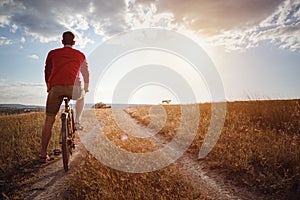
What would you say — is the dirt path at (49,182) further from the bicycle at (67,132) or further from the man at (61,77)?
the man at (61,77)

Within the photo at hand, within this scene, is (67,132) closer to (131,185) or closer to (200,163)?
(131,185)

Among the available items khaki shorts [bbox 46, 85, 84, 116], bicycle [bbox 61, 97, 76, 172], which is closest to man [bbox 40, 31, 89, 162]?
khaki shorts [bbox 46, 85, 84, 116]

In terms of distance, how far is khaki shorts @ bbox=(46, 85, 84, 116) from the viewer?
18.3 feet

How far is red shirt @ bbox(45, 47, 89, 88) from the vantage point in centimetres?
558

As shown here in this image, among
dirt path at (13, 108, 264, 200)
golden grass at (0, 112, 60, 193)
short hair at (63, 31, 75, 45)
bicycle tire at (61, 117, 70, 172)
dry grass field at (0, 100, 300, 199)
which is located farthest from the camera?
short hair at (63, 31, 75, 45)

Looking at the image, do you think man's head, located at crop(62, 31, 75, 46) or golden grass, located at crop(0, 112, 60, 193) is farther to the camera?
man's head, located at crop(62, 31, 75, 46)

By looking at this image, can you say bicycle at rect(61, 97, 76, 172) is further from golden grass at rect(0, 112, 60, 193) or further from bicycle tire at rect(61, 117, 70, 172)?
golden grass at rect(0, 112, 60, 193)

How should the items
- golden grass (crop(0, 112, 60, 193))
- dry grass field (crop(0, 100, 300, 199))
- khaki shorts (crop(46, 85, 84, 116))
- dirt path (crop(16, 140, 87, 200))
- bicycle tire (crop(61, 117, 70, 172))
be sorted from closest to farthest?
dry grass field (crop(0, 100, 300, 199)), dirt path (crop(16, 140, 87, 200)), golden grass (crop(0, 112, 60, 193)), bicycle tire (crop(61, 117, 70, 172)), khaki shorts (crop(46, 85, 84, 116))

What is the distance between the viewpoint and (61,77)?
18.3 feet

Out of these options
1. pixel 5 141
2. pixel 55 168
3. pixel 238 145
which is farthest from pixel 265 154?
pixel 5 141

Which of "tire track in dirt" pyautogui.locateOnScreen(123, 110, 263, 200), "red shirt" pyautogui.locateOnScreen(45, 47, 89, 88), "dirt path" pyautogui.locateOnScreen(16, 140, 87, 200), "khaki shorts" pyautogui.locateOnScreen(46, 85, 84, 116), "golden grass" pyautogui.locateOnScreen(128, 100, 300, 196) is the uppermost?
"red shirt" pyautogui.locateOnScreen(45, 47, 89, 88)

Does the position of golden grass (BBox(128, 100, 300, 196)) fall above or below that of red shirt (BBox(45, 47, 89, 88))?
below

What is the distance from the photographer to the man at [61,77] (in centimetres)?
559

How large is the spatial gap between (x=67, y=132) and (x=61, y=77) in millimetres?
1445
